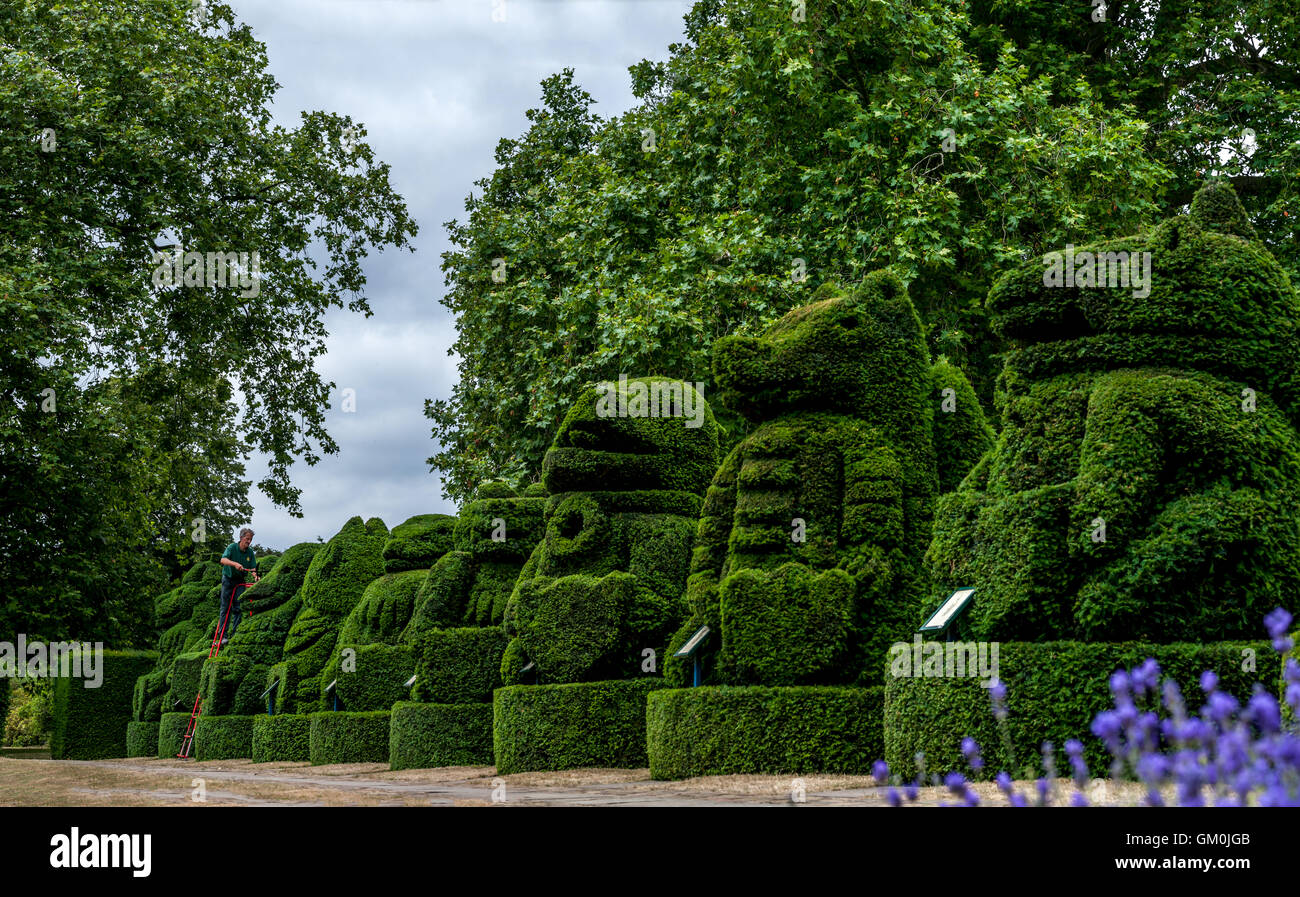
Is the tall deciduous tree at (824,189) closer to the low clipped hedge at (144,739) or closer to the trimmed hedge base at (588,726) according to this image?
the trimmed hedge base at (588,726)

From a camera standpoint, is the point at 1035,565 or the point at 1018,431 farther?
the point at 1018,431

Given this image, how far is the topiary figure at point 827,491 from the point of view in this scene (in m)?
9.12

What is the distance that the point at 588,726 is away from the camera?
11.0m

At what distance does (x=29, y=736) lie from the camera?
42719 mm

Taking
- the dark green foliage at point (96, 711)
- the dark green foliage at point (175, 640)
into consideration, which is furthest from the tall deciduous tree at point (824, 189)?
the dark green foliage at point (96, 711)

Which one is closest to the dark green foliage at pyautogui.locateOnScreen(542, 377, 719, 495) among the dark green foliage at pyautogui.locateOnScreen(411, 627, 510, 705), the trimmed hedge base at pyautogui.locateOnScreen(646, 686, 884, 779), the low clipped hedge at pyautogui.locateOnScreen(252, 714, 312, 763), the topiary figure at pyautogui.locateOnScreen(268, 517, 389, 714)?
the dark green foliage at pyautogui.locateOnScreen(411, 627, 510, 705)

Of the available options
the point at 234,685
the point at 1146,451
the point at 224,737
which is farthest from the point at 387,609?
the point at 1146,451

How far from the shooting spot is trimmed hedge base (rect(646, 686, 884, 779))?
871 cm

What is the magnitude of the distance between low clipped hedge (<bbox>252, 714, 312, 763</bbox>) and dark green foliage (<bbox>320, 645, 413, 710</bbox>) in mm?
1510

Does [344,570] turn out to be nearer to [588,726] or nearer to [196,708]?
[196,708]

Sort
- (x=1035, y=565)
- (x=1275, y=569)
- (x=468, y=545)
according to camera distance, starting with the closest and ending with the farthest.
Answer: (x=1275, y=569) → (x=1035, y=565) → (x=468, y=545)
